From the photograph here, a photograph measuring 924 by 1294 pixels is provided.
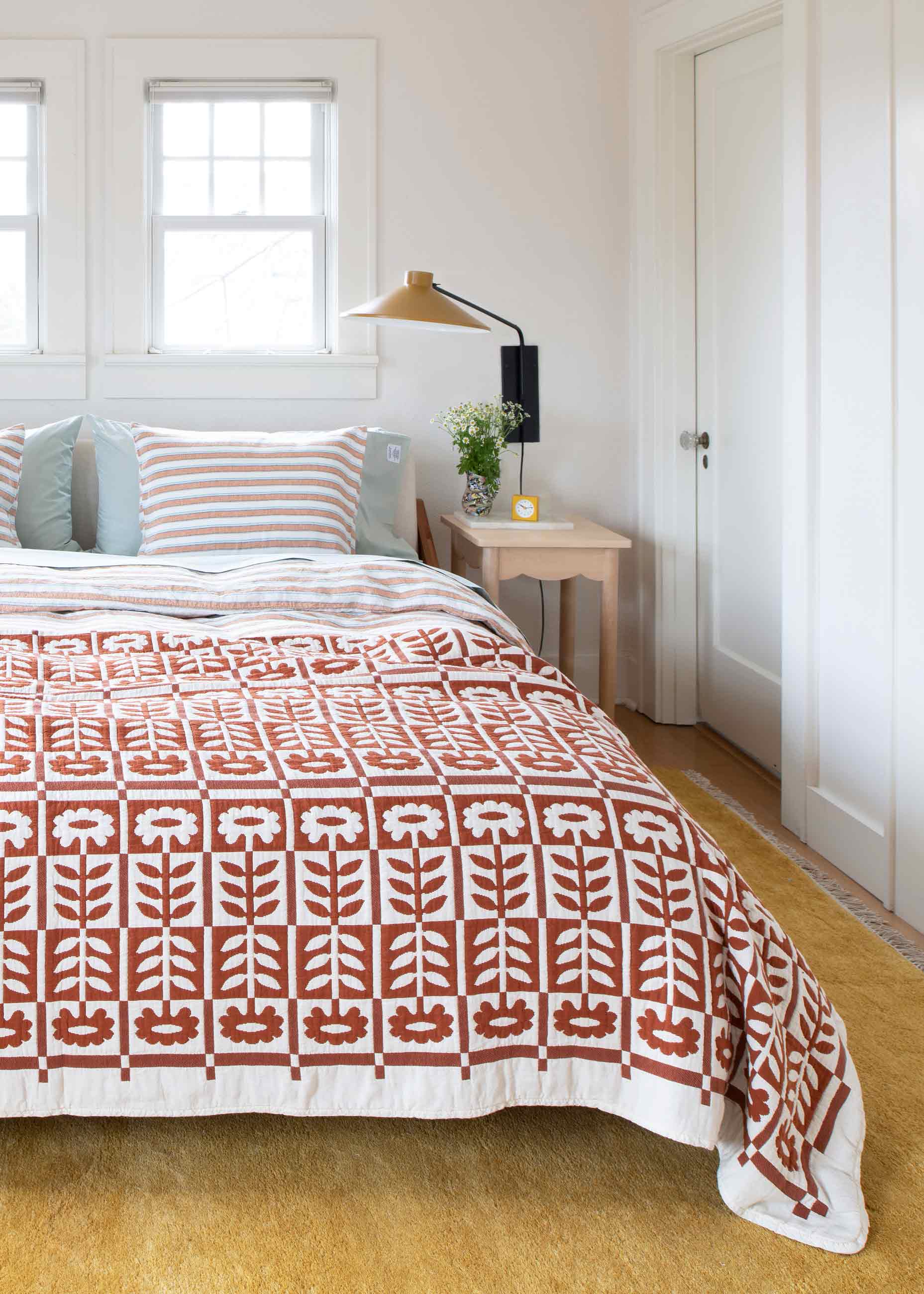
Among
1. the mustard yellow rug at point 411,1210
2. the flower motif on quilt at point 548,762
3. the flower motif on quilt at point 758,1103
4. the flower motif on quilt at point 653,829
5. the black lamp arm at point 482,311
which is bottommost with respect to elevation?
the mustard yellow rug at point 411,1210

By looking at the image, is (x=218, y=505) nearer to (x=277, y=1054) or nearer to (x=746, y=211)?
(x=746, y=211)

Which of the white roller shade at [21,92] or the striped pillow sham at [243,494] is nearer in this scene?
the striped pillow sham at [243,494]

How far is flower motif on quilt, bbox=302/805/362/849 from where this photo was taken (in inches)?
60.5

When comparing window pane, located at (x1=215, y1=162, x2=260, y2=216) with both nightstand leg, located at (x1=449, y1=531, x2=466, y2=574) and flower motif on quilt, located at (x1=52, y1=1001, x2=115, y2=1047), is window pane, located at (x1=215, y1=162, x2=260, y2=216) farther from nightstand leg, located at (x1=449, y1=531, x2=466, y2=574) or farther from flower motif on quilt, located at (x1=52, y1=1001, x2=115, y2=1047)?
flower motif on quilt, located at (x1=52, y1=1001, x2=115, y2=1047)

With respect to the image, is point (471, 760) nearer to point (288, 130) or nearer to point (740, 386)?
point (740, 386)

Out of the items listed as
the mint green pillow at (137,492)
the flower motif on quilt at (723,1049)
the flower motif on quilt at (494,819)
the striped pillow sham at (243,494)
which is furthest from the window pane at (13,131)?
the flower motif on quilt at (723,1049)

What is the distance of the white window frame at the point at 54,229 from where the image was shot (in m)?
3.80

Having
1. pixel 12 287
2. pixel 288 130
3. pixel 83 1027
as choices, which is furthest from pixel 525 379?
pixel 83 1027

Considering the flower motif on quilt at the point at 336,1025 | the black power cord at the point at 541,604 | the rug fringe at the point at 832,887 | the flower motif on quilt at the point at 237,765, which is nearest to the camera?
the flower motif on quilt at the point at 336,1025

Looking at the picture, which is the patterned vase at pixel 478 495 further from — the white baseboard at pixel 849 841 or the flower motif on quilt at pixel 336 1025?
the flower motif on quilt at pixel 336 1025

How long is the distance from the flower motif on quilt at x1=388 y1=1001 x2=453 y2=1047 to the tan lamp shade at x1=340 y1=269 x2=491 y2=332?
2142 mm

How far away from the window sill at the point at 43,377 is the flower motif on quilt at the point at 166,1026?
114 inches

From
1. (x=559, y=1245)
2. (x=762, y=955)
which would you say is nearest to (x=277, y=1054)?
(x=559, y=1245)

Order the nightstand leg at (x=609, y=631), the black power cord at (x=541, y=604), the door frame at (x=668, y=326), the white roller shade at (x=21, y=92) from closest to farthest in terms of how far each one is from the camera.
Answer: the nightstand leg at (x=609, y=631)
the door frame at (x=668, y=326)
the white roller shade at (x=21, y=92)
the black power cord at (x=541, y=604)
